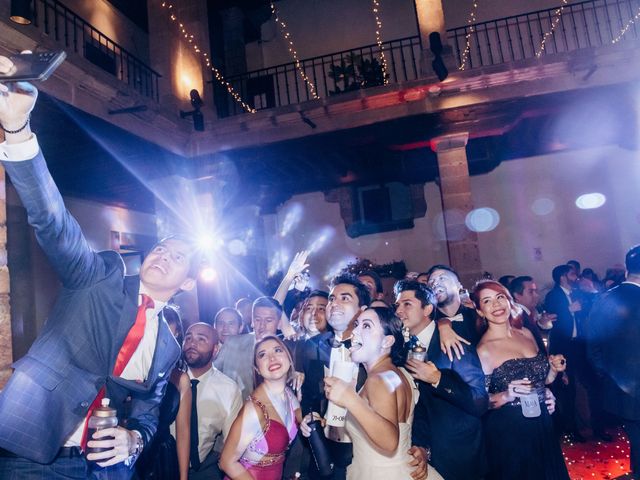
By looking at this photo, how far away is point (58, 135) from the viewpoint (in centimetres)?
607

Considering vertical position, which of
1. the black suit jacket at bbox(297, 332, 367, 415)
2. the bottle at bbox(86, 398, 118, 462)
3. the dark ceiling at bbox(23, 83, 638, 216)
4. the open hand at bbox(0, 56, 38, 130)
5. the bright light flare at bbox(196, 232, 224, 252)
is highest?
the dark ceiling at bbox(23, 83, 638, 216)

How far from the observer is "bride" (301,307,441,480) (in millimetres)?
1937

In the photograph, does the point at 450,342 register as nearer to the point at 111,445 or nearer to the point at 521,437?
the point at 521,437

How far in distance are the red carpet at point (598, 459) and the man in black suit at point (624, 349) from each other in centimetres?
111

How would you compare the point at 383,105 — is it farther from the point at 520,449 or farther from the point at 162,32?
the point at 520,449

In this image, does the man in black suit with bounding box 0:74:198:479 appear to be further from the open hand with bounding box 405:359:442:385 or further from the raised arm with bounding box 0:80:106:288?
the open hand with bounding box 405:359:442:385

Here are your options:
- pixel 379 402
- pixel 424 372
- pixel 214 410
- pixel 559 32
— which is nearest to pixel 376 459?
pixel 379 402

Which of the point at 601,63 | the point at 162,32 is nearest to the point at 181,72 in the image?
the point at 162,32

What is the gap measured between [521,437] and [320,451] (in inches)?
50.3

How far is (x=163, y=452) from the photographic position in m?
2.59

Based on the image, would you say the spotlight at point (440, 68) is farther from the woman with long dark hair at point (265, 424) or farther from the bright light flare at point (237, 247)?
the woman with long dark hair at point (265, 424)

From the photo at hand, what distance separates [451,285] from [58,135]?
5.91 metres

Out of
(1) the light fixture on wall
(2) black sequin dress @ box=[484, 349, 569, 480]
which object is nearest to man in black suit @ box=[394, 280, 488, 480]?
(2) black sequin dress @ box=[484, 349, 569, 480]

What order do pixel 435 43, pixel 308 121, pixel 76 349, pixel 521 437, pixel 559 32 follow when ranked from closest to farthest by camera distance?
1. pixel 76 349
2. pixel 521 437
3. pixel 435 43
4. pixel 308 121
5. pixel 559 32
